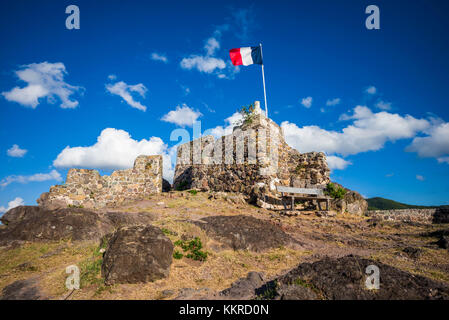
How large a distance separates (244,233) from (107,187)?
11839 millimetres

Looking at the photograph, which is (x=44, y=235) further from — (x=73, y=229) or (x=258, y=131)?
(x=258, y=131)

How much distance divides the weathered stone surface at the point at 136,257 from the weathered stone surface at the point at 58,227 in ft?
11.4

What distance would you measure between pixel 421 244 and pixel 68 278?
14.1 metres

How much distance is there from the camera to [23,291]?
5492mm

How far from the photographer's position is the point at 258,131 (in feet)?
65.2

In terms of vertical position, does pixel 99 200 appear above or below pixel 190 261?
above

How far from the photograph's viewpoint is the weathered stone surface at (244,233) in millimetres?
9430

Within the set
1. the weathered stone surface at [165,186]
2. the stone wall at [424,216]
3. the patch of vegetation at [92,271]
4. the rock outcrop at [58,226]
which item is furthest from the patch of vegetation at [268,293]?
the weathered stone surface at [165,186]

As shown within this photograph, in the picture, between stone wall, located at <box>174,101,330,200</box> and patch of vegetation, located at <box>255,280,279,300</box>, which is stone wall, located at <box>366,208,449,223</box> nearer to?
stone wall, located at <box>174,101,330,200</box>

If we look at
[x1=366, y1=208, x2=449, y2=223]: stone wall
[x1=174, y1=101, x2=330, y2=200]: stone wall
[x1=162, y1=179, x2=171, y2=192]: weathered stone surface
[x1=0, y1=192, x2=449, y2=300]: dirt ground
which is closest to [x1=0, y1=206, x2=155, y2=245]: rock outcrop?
[x1=0, y1=192, x2=449, y2=300]: dirt ground

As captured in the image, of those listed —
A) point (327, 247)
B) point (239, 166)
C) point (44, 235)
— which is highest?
point (239, 166)

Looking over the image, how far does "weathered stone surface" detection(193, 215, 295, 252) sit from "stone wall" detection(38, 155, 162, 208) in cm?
876
